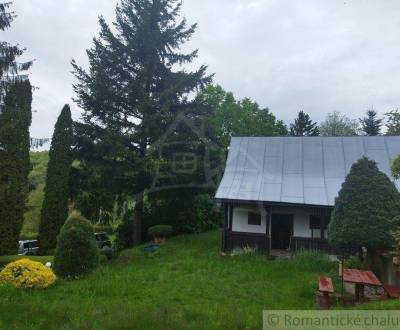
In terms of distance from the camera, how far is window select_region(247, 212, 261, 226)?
18141 millimetres

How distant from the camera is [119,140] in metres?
19.0

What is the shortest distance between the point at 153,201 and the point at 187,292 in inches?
440

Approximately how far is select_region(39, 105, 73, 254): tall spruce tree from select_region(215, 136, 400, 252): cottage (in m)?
9.05

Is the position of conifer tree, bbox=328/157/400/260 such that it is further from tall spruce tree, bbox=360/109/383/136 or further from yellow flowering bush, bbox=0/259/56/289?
tall spruce tree, bbox=360/109/383/136

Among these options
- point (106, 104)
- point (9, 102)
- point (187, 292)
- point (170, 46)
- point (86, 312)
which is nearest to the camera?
point (86, 312)

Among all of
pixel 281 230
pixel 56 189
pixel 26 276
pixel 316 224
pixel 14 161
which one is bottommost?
pixel 26 276

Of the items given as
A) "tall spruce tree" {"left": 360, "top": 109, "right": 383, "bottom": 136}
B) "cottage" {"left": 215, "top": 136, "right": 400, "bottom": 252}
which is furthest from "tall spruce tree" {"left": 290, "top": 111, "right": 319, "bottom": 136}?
"cottage" {"left": 215, "top": 136, "right": 400, "bottom": 252}

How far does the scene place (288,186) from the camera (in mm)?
17547

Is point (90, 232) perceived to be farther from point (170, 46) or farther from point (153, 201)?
point (170, 46)

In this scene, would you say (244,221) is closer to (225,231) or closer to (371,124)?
(225,231)

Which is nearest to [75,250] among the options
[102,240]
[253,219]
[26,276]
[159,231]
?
[26,276]

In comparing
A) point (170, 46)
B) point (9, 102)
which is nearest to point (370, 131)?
point (170, 46)

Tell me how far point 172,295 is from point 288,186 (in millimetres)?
9565

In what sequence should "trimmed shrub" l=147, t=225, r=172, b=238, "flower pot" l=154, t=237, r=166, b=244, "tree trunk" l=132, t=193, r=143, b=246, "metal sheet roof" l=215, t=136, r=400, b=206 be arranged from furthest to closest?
"tree trunk" l=132, t=193, r=143, b=246 < "trimmed shrub" l=147, t=225, r=172, b=238 < "flower pot" l=154, t=237, r=166, b=244 < "metal sheet roof" l=215, t=136, r=400, b=206
